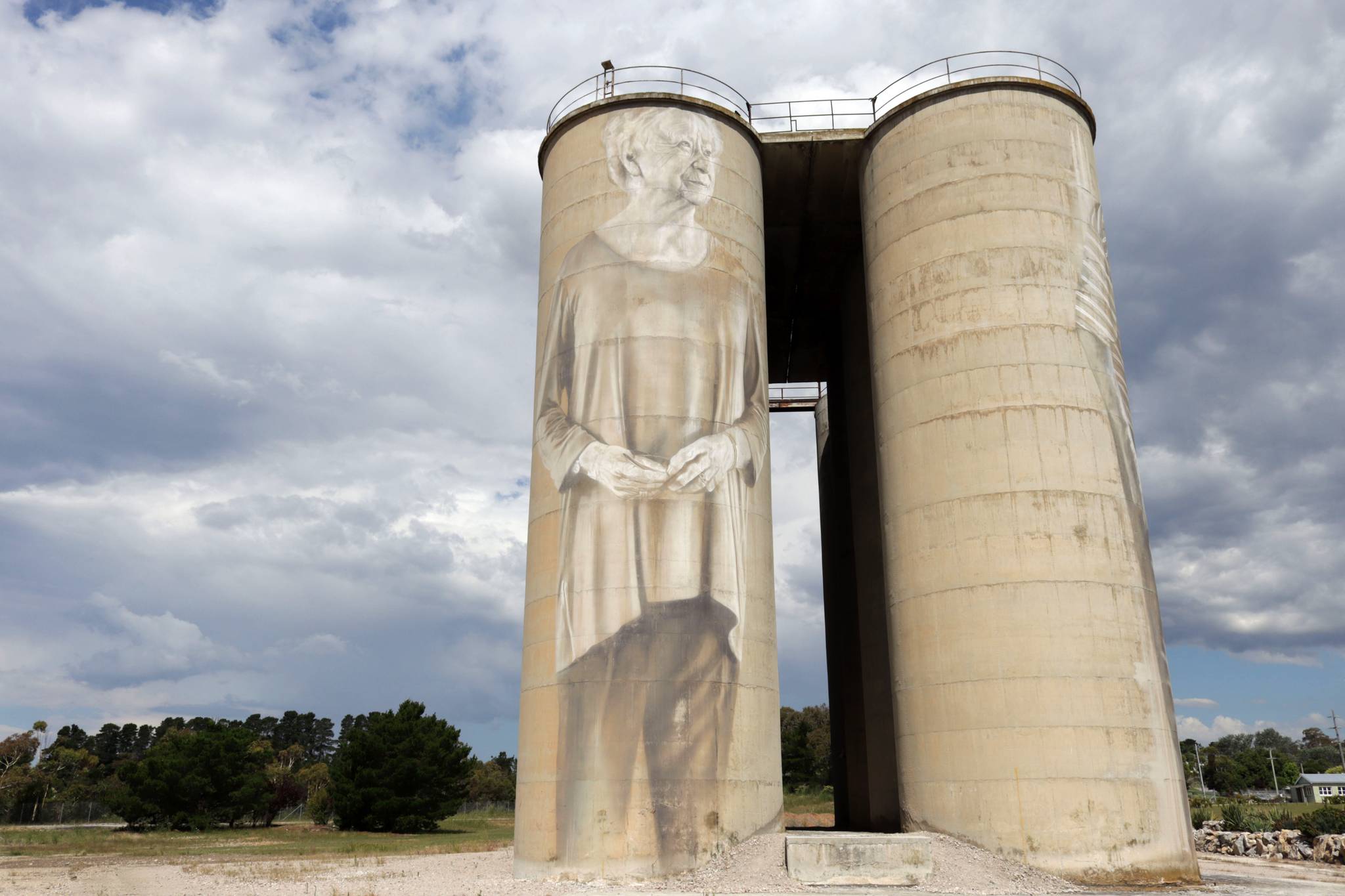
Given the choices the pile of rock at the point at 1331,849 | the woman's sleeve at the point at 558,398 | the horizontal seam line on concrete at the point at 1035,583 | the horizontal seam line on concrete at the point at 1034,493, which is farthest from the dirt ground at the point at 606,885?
the woman's sleeve at the point at 558,398

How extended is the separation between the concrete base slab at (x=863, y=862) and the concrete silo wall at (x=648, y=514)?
78.8 inches

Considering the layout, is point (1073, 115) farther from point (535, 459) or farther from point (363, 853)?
point (363, 853)

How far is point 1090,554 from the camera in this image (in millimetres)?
22375

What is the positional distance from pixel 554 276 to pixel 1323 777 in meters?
104

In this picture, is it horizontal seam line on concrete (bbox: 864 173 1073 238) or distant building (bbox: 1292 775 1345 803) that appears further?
distant building (bbox: 1292 775 1345 803)

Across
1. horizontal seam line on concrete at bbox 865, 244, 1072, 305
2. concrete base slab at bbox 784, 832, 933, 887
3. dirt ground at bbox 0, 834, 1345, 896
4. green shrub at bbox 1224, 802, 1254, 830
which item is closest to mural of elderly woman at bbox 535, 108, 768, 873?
dirt ground at bbox 0, 834, 1345, 896

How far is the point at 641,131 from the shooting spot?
27.5 m

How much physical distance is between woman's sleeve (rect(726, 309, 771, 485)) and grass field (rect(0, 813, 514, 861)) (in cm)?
1867

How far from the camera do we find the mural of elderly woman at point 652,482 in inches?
850

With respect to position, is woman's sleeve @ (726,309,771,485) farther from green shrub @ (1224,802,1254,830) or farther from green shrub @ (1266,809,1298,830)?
green shrub @ (1224,802,1254,830)

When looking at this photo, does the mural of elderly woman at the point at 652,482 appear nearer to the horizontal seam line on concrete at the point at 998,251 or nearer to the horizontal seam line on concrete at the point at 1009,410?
the horizontal seam line on concrete at the point at 1009,410

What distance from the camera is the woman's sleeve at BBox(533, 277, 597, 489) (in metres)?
24.7

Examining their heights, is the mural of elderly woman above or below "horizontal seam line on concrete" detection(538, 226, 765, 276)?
below

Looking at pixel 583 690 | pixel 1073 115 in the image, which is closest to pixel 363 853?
pixel 583 690
